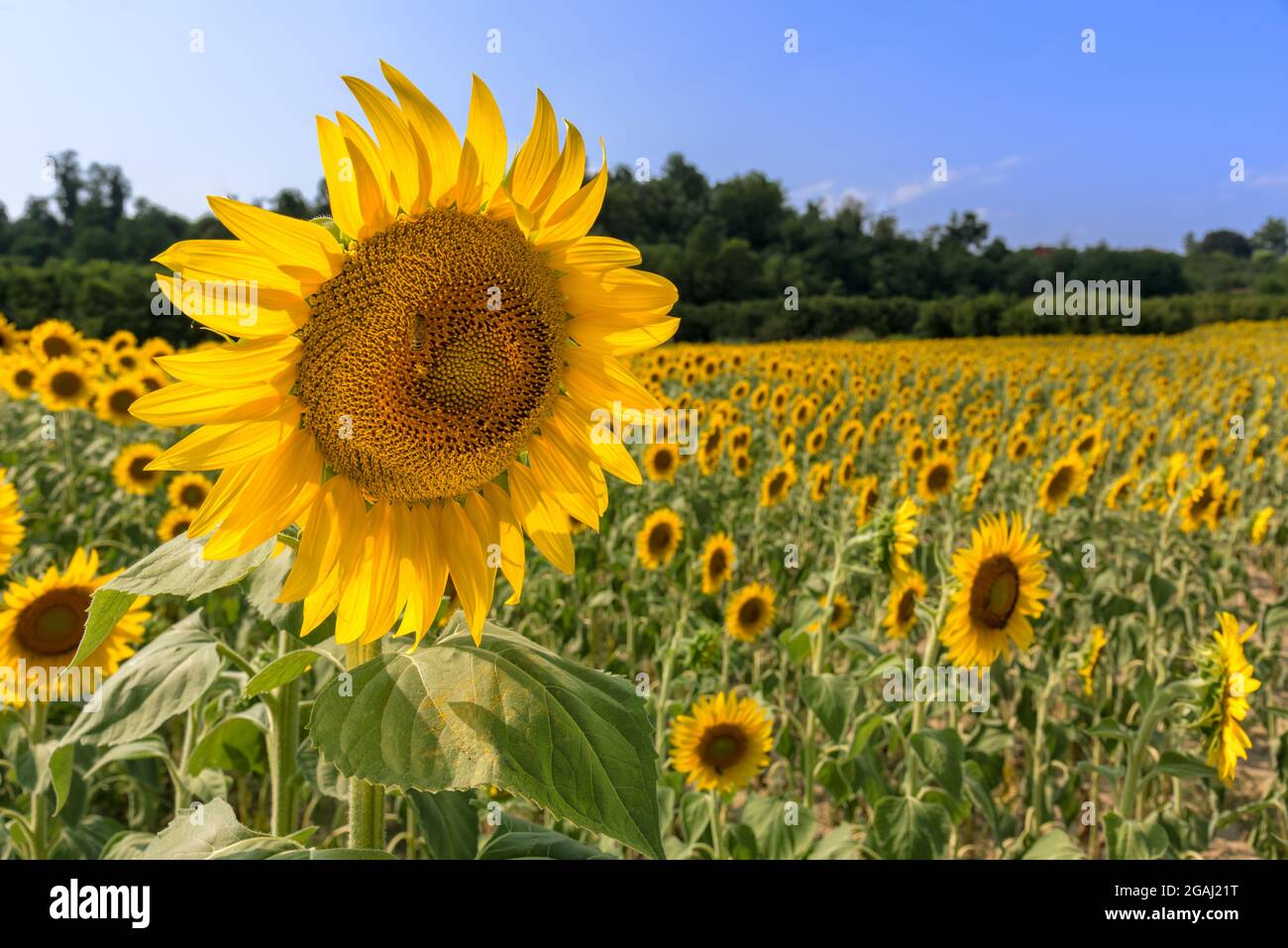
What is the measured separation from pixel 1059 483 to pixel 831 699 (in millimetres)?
3533

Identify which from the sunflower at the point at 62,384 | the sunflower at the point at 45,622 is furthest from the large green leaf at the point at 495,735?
the sunflower at the point at 62,384

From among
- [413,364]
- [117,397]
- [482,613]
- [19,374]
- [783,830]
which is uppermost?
[19,374]

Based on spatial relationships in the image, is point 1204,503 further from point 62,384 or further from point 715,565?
point 62,384

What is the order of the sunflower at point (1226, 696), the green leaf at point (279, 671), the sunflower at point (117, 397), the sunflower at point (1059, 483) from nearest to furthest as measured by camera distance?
1. the green leaf at point (279, 671)
2. the sunflower at point (1226, 696)
3. the sunflower at point (1059, 483)
4. the sunflower at point (117, 397)

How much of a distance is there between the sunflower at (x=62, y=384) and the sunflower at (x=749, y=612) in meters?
5.93

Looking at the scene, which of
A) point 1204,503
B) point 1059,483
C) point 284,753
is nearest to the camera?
Result: point 284,753

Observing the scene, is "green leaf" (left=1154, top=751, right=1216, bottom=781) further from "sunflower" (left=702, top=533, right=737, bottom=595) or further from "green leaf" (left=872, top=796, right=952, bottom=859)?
"sunflower" (left=702, top=533, right=737, bottom=595)

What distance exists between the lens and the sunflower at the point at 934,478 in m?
6.08

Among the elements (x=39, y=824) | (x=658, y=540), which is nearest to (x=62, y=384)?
(x=658, y=540)

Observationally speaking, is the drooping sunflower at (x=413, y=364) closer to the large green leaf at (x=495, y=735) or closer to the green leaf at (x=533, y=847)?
the large green leaf at (x=495, y=735)

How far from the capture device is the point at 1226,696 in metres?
2.49

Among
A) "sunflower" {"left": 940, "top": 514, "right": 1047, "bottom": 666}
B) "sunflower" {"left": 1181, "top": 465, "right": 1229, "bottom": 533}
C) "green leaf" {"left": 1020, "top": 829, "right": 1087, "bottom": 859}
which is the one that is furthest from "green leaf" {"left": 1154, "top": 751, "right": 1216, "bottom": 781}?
"sunflower" {"left": 1181, "top": 465, "right": 1229, "bottom": 533}

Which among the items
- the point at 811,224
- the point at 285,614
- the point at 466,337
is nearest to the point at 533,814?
the point at 285,614

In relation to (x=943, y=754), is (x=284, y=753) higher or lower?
higher
